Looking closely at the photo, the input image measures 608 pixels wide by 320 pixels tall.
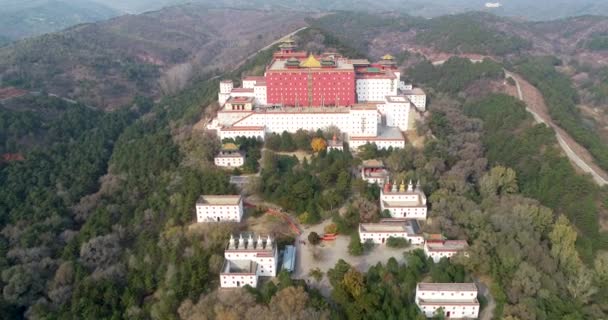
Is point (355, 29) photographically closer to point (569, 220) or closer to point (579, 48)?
point (579, 48)

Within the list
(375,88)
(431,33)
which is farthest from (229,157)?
(431,33)

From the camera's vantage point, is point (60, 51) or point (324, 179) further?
point (60, 51)

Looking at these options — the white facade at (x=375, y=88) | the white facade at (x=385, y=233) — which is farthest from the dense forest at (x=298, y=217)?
the white facade at (x=375, y=88)

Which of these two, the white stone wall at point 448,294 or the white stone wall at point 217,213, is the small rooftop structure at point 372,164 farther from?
the white stone wall at point 448,294

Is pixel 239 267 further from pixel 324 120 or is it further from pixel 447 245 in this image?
pixel 324 120

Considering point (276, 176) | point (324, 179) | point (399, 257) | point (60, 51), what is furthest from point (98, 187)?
point (60, 51)

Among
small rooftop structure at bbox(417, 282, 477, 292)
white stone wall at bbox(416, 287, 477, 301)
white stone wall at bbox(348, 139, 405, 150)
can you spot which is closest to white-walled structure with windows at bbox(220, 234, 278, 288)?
white stone wall at bbox(416, 287, 477, 301)
